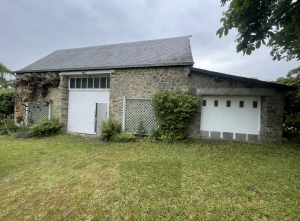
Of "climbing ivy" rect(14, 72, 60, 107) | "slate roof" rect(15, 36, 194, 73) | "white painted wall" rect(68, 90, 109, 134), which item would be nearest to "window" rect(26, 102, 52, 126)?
"climbing ivy" rect(14, 72, 60, 107)

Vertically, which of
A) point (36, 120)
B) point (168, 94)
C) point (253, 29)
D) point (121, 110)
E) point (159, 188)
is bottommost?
point (159, 188)

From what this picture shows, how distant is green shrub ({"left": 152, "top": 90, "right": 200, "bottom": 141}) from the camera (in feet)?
19.7

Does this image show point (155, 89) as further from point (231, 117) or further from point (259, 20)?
point (259, 20)

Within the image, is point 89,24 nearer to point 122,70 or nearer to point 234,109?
point 122,70

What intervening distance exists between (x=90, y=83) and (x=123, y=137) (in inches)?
149

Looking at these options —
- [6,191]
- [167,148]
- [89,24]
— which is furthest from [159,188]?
[89,24]

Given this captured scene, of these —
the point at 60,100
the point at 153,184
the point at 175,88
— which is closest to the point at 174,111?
the point at 175,88

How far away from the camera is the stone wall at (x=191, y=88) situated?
5.54 m

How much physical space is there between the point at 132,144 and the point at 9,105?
31.9ft

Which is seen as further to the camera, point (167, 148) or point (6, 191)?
point (167, 148)

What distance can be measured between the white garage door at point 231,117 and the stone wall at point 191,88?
10.2 inches

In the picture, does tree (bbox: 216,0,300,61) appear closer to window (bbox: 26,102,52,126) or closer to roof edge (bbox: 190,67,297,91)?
roof edge (bbox: 190,67,297,91)

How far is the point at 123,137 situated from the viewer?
6.59 meters

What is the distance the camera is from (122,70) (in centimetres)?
724
